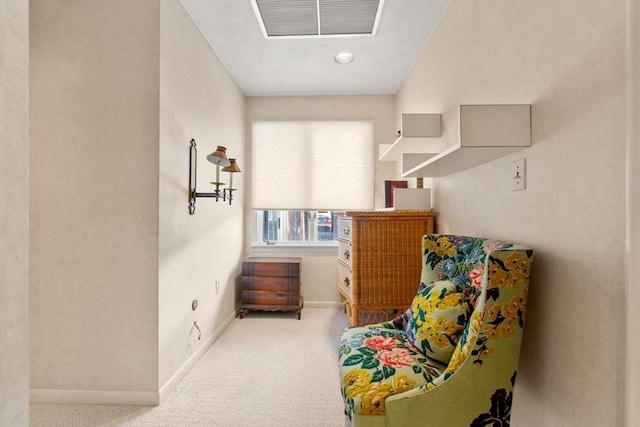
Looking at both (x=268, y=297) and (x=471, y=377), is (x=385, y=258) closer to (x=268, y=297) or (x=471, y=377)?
(x=471, y=377)

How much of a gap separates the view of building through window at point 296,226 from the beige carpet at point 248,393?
1.27 meters

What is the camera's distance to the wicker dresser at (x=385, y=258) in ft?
7.66

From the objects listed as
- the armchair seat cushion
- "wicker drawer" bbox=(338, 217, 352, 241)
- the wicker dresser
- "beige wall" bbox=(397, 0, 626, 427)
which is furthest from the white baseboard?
"beige wall" bbox=(397, 0, 626, 427)

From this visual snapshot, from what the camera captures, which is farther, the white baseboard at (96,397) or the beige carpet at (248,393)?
the white baseboard at (96,397)

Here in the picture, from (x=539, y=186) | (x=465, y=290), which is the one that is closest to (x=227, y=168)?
(x=465, y=290)

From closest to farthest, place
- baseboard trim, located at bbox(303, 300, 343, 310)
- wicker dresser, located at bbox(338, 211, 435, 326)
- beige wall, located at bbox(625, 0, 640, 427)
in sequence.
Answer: beige wall, located at bbox(625, 0, 640, 427)
wicker dresser, located at bbox(338, 211, 435, 326)
baseboard trim, located at bbox(303, 300, 343, 310)

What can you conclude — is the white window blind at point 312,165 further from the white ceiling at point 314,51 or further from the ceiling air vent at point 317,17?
the ceiling air vent at point 317,17

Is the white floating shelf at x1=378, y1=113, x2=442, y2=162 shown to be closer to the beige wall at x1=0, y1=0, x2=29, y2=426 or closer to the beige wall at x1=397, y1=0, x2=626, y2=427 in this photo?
the beige wall at x1=397, y1=0, x2=626, y2=427

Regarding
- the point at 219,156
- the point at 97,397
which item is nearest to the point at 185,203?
the point at 219,156

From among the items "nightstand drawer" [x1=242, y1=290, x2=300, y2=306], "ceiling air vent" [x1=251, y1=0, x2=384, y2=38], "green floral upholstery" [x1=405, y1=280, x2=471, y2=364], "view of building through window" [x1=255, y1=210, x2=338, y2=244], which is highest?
"ceiling air vent" [x1=251, y1=0, x2=384, y2=38]

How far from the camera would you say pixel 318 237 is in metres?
3.85

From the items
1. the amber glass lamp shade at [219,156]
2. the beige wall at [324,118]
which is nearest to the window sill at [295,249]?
the beige wall at [324,118]

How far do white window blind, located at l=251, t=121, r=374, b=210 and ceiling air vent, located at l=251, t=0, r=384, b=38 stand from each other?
1.25 metres

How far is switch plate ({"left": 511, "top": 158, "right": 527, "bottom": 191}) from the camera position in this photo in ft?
4.19
